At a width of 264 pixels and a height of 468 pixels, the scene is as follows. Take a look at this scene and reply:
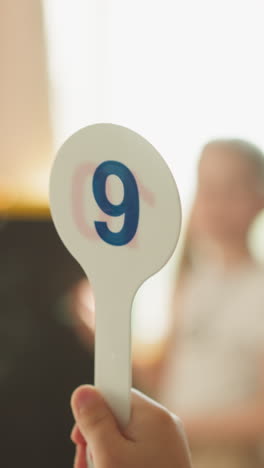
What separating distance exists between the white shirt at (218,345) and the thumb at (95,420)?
822 millimetres

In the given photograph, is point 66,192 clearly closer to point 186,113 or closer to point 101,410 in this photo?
point 101,410

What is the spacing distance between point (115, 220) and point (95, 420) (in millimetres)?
99

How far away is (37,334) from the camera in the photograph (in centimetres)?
111

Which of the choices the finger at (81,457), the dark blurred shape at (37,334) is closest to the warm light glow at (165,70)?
the dark blurred shape at (37,334)

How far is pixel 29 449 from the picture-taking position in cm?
95

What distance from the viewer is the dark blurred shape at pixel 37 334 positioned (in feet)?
3.29

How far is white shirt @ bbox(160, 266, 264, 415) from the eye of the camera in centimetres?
110

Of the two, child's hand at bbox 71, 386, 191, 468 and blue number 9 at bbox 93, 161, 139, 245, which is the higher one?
blue number 9 at bbox 93, 161, 139, 245

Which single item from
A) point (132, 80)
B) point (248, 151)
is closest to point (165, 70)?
point (132, 80)

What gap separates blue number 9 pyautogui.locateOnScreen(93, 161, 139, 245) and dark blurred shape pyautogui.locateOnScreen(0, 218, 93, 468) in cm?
74

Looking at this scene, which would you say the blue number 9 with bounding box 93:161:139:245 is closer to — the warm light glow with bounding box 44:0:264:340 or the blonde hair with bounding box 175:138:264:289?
the blonde hair with bounding box 175:138:264:289

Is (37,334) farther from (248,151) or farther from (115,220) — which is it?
(115,220)

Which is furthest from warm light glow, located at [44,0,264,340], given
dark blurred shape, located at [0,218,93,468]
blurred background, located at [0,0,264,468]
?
dark blurred shape, located at [0,218,93,468]

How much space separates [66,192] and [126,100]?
1.12m
